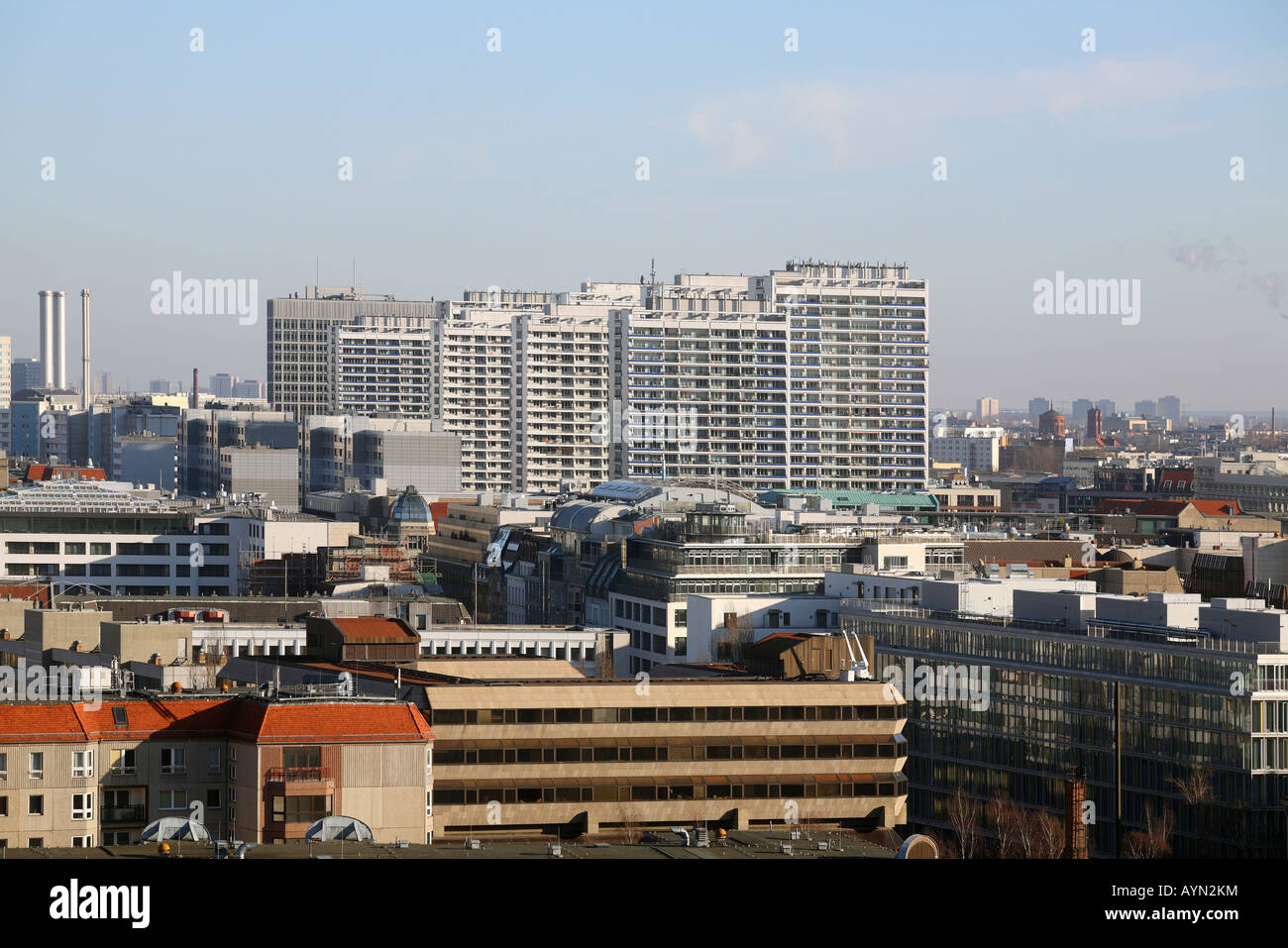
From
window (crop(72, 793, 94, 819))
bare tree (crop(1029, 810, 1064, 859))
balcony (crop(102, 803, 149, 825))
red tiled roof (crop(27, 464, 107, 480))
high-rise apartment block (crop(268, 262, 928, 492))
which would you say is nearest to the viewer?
window (crop(72, 793, 94, 819))

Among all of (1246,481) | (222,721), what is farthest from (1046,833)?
(1246,481)

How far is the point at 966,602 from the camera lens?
229ft

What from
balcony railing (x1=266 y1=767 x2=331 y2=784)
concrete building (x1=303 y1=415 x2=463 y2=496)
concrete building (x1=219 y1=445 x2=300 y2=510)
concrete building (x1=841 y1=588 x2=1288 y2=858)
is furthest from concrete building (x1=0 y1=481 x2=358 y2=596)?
balcony railing (x1=266 y1=767 x2=331 y2=784)

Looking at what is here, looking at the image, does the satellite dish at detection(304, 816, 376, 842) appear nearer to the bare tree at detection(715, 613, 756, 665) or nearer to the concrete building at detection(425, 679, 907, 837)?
the concrete building at detection(425, 679, 907, 837)

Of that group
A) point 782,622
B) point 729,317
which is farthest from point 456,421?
point 782,622

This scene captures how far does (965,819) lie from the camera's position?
5691cm

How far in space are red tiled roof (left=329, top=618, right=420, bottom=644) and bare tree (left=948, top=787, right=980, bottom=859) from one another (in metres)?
14.7

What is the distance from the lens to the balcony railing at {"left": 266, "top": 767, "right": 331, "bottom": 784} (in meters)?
37.8

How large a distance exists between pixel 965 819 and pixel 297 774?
79.0 ft

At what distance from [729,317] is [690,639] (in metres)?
89.5

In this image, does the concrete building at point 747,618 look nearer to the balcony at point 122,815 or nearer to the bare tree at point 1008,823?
the bare tree at point 1008,823

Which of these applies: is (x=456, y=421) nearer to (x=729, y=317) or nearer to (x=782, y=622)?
(x=729, y=317)

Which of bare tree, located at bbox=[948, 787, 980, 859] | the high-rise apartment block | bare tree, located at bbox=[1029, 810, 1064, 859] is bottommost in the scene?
bare tree, located at bbox=[948, 787, 980, 859]
